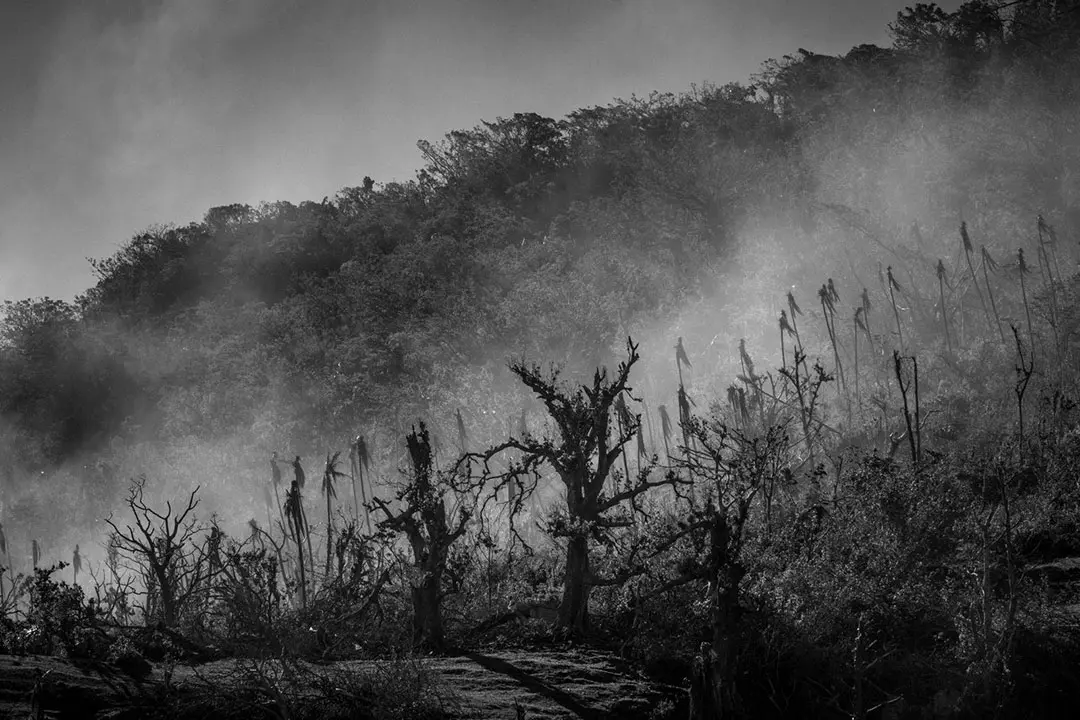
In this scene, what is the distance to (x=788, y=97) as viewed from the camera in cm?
11531

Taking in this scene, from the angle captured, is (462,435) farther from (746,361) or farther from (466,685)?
(466,685)

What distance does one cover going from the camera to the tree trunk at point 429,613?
80.3ft

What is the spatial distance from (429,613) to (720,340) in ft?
207

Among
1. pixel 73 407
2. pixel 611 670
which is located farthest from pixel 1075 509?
pixel 73 407

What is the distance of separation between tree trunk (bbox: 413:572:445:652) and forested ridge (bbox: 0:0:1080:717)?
0.71 meters

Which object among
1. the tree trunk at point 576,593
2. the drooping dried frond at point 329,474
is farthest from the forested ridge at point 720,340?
the drooping dried frond at point 329,474

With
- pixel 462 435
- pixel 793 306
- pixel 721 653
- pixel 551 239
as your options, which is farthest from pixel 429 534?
pixel 551 239

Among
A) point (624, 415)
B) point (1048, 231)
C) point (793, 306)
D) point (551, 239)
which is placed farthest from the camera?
point (551, 239)

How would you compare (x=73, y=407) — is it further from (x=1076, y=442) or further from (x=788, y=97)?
(x=1076, y=442)

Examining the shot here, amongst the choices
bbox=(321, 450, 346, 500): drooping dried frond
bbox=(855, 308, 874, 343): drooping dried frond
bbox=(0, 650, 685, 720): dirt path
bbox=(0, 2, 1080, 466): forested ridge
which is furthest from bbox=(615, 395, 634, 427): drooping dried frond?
bbox=(0, 2, 1080, 466): forested ridge

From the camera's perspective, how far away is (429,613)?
81.8 ft

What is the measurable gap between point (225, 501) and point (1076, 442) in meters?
76.6

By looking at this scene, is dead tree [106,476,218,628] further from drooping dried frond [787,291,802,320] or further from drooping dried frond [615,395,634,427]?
drooping dried frond [787,291,802,320]

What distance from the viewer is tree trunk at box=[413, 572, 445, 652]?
24.5m
